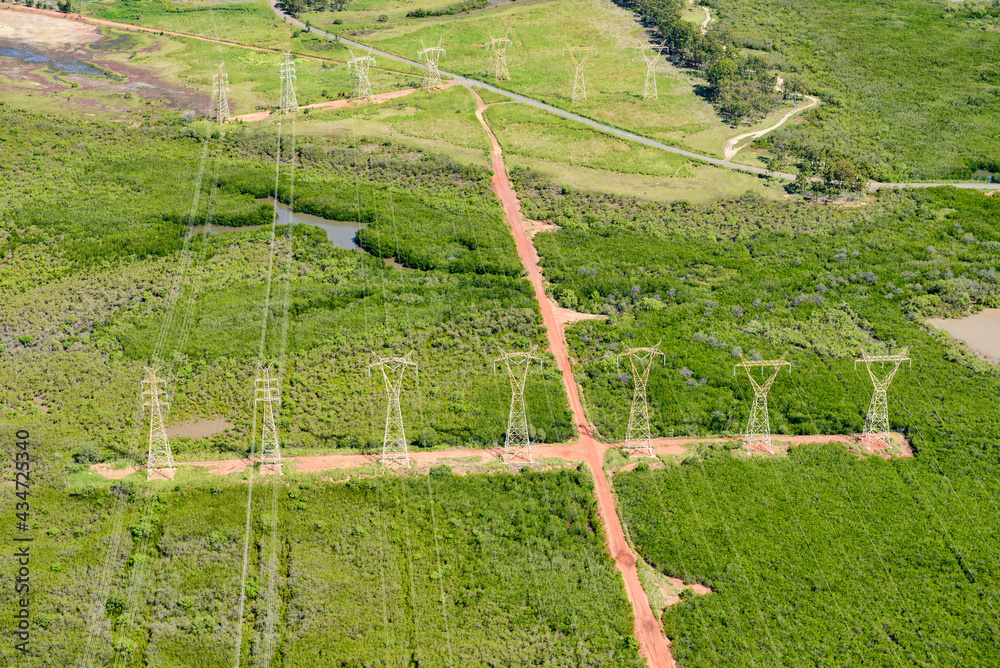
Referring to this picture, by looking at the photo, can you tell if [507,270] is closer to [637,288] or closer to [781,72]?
[637,288]

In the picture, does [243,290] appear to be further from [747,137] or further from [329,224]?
[747,137]

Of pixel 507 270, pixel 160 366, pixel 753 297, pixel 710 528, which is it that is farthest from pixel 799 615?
pixel 160 366

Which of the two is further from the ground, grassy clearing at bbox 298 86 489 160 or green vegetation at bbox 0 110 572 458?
grassy clearing at bbox 298 86 489 160

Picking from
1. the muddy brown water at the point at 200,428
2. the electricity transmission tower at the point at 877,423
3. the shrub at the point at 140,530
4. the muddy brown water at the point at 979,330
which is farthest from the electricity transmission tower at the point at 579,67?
the shrub at the point at 140,530

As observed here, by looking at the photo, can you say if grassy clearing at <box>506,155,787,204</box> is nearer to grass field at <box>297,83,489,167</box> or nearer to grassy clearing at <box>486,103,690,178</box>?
grassy clearing at <box>486,103,690,178</box>

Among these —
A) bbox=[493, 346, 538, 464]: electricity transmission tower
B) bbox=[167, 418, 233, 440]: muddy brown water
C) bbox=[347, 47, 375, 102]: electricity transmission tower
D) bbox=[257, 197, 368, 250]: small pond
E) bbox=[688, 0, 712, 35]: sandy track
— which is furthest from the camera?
bbox=[688, 0, 712, 35]: sandy track

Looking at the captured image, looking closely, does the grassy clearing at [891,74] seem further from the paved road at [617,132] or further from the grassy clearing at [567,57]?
the grassy clearing at [567,57]

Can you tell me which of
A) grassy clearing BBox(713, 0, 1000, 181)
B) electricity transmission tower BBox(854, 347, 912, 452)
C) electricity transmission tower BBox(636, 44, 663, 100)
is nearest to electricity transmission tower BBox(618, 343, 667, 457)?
electricity transmission tower BBox(854, 347, 912, 452)
